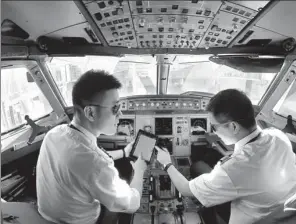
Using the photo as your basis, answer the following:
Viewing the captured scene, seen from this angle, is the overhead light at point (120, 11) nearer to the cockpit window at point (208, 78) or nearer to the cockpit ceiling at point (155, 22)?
the cockpit ceiling at point (155, 22)

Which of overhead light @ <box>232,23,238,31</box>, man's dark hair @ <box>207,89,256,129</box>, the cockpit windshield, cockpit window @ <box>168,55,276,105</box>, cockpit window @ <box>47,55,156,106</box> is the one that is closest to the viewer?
man's dark hair @ <box>207,89,256,129</box>

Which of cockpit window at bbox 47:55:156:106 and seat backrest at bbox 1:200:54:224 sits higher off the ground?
cockpit window at bbox 47:55:156:106

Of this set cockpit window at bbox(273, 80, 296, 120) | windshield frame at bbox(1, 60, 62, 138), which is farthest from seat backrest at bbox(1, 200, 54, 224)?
cockpit window at bbox(273, 80, 296, 120)

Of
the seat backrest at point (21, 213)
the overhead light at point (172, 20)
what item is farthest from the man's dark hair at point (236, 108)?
the seat backrest at point (21, 213)

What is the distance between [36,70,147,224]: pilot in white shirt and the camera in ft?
4.21

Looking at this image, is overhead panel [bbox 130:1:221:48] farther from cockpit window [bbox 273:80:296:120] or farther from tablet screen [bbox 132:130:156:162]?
cockpit window [bbox 273:80:296:120]

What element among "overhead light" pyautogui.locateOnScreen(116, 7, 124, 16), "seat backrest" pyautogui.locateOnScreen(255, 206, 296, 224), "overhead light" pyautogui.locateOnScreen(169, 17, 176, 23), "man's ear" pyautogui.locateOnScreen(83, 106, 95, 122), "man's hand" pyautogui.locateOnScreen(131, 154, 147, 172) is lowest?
"man's hand" pyautogui.locateOnScreen(131, 154, 147, 172)

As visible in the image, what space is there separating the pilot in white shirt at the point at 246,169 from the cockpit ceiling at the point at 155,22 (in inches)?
20.1

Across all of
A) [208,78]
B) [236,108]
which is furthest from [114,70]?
[236,108]

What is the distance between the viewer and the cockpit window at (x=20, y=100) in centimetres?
207

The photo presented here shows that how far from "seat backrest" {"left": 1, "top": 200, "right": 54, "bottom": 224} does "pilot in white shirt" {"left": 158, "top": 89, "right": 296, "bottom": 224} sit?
100 cm

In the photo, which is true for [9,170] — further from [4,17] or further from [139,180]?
[4,17]

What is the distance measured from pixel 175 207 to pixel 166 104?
1421 millimetres

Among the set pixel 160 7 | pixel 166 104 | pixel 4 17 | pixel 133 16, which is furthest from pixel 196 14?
pixel 166 104
